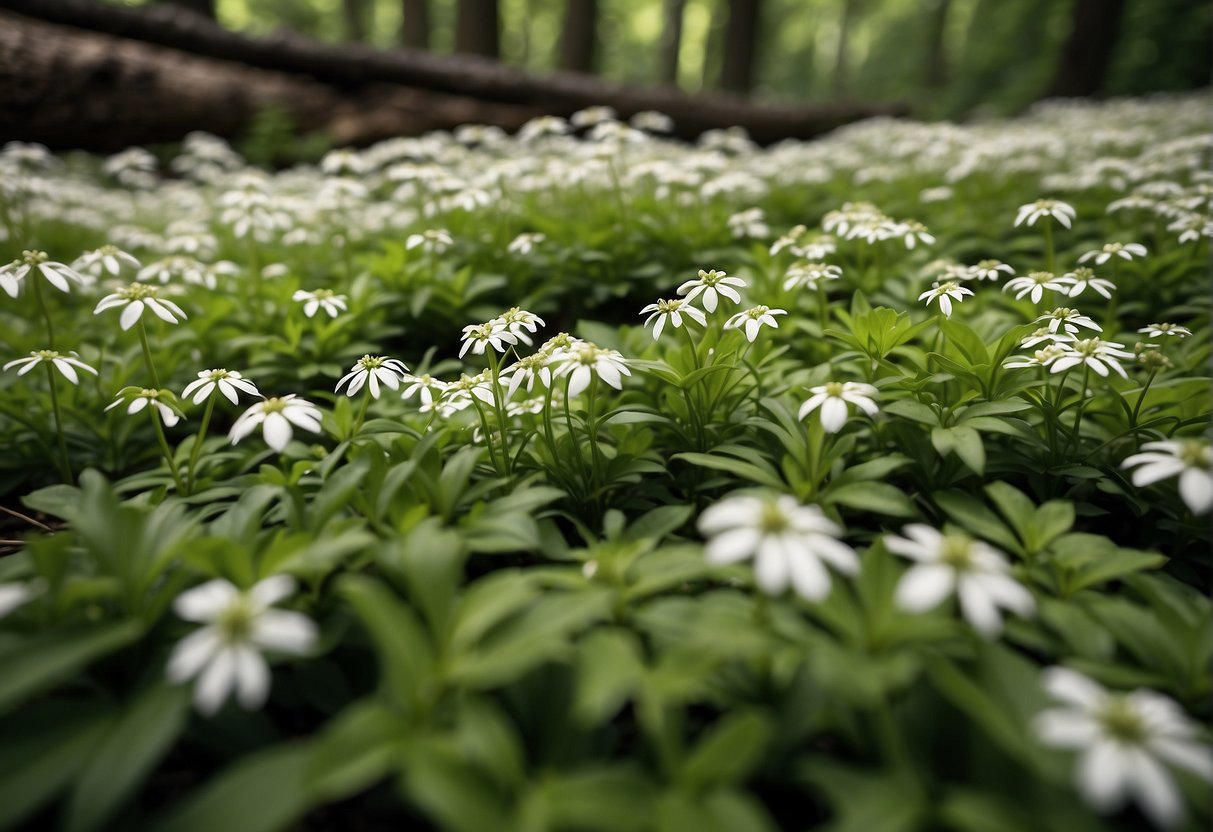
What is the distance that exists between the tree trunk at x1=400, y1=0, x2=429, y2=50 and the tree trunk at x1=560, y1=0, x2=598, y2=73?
307cm

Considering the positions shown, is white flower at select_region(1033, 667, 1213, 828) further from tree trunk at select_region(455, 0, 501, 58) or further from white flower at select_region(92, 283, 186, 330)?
tree trunk at select_region(455, 0, 501, 58)

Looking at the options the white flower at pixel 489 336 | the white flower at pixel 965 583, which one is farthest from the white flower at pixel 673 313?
the white flower at pixel 965 583

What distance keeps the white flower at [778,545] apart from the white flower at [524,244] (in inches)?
102

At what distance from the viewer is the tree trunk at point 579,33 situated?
1193 centimetres

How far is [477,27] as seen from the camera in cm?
1088

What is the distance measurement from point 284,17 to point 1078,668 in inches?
1066

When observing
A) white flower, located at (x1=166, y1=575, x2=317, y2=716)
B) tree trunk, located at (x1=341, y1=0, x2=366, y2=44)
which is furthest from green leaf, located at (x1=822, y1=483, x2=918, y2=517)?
tree trunk, located at (x1=341, y1=0, x2=366, y2=44)

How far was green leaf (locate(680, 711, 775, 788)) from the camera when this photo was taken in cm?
119

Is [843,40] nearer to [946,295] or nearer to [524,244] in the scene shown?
[524,244]

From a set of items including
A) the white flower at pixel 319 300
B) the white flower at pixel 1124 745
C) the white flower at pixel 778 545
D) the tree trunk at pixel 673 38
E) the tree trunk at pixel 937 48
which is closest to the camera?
the white flower at pixel 1124 745

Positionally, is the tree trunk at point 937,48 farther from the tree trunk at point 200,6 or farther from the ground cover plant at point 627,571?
the ground cover plant at point 627,571

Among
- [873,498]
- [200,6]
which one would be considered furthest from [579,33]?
[873,498]

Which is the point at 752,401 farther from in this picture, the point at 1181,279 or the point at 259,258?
the point at 259,258

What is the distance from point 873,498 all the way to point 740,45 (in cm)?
1406
